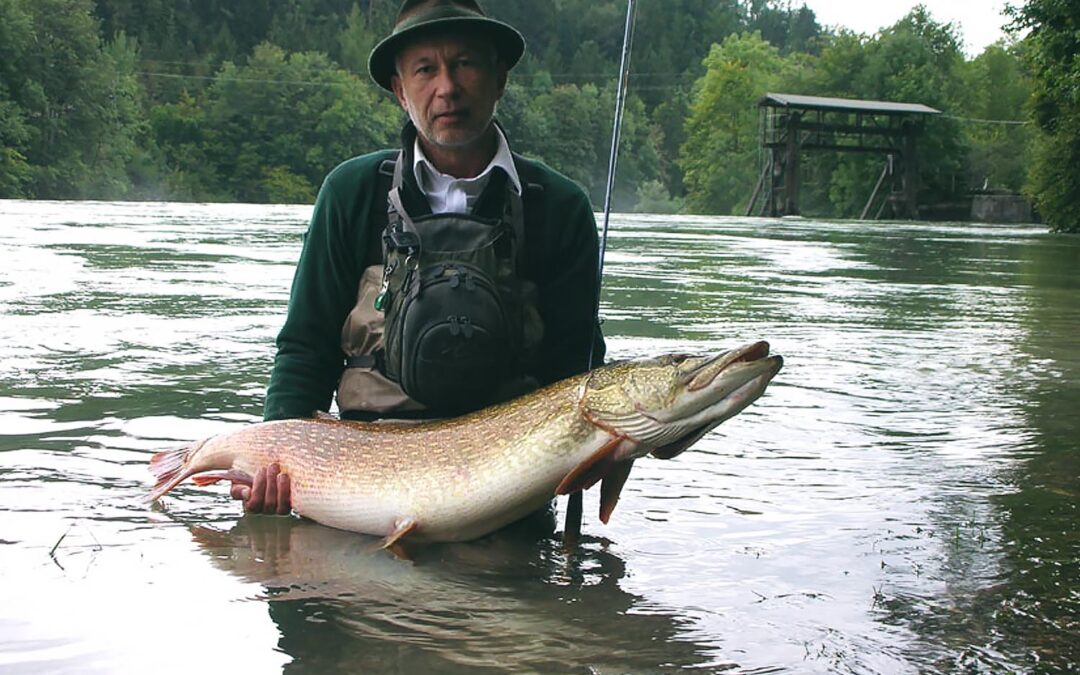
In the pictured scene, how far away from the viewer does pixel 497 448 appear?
153 inches

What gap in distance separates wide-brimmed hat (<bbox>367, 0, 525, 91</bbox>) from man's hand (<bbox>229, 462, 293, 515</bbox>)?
1.37 meters

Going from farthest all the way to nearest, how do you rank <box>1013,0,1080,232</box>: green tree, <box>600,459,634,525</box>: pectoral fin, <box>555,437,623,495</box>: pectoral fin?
1. <box>1013,0,1080,232</box>: green tree
2. <box>600,459,634,525</box>: pectoral fin
3. <box>555,437,623,495</box>: pectoral fin

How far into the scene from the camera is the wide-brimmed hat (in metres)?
4.28

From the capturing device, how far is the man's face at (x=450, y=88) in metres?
4.31

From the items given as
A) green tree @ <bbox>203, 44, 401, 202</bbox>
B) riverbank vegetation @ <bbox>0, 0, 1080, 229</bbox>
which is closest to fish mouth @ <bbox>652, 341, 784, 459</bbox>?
riverbank vegetation @ <bbox>0, 0, 1080, 229</bbox>

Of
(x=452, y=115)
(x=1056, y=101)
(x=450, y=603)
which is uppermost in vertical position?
(x=1056, y=101)

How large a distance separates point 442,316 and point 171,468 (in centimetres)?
128

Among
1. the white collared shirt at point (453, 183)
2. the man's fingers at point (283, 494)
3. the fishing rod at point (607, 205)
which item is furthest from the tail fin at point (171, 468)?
the fishing rod at point (607, 205)

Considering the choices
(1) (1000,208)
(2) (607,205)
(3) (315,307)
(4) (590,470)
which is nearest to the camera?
(4) (590,470)

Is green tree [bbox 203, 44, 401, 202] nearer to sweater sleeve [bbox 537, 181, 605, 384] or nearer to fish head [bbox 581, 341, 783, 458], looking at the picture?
sweater sleeve [bbox 537, 181, 605, 384]

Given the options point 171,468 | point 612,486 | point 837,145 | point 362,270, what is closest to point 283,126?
point 837,145

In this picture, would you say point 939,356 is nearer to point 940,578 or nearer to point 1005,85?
point 940,578

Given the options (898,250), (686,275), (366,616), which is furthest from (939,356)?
(898,250)

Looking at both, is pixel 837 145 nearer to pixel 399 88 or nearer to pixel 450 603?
pixel 399 88
